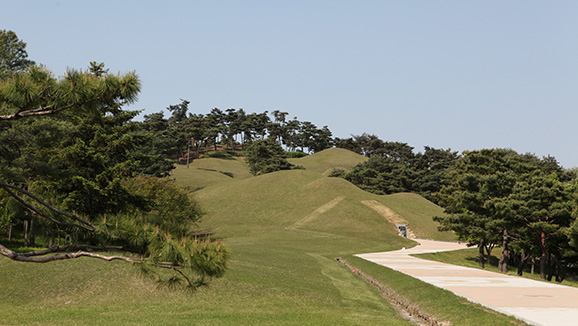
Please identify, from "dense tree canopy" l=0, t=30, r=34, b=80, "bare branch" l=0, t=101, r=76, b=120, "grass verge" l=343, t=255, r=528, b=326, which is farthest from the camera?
"dense tree canopy" l=0, t=30, r=34, b=80

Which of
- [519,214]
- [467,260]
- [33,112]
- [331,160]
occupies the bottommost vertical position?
[467,260]

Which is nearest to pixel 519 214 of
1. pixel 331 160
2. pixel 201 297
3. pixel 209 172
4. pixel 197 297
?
pixel 201 297

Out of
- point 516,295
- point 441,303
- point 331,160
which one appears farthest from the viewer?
point 331,160

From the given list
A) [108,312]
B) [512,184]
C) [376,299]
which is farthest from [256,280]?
[512,184]

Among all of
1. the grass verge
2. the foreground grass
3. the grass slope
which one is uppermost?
the grass slope

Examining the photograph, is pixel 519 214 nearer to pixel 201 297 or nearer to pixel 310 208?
pixel 201 297

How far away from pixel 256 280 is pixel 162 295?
559 cm

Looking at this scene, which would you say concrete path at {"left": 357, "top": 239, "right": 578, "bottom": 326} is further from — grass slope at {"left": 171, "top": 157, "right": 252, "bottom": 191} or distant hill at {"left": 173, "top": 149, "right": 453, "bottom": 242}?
grass slope at {"left": 171, "top": 157, "right": 252, "bottom": 191}

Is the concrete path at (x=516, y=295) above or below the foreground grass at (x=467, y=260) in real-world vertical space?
above

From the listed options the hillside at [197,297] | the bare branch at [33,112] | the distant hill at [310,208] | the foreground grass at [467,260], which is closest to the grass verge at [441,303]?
the hillside at [197,297]

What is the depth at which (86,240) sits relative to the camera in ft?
32.3

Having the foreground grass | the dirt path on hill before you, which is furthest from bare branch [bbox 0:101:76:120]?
the dirt path on hill

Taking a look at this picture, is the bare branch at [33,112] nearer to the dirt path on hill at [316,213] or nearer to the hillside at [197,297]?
the hillside at [197,297]

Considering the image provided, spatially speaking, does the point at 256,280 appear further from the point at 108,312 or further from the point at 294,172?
the point at 294,172
